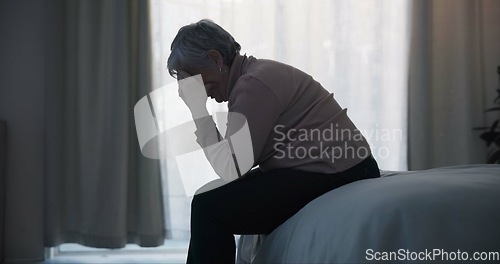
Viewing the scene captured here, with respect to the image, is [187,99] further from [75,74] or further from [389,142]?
[389,142]

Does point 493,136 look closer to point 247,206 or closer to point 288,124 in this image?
point 288,124

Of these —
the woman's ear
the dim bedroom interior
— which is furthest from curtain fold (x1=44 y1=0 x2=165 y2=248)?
the woman's ear

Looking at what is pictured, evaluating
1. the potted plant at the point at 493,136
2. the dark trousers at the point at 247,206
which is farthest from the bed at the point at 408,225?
the potted plant at the point at 493,136

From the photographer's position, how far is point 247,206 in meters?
1.46

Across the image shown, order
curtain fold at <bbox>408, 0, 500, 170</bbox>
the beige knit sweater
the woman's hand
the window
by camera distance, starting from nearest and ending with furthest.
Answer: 1. the beige knit sweater
2. the woman's hand
3. the window
4. curtain fold at <bbox>408, 0, 500, 170</bbox>

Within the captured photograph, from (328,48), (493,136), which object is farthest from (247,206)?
(493,136)

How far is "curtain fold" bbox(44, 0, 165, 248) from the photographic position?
10.6 ft

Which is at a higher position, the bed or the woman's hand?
the woman's hand

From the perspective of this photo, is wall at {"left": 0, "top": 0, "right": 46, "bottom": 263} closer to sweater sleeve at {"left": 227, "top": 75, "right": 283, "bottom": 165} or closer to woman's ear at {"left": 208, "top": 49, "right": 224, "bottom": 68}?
woman's ear at {"left": 208, "top": 49, "right": 224, "bottom": 68}

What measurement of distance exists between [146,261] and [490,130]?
204cm

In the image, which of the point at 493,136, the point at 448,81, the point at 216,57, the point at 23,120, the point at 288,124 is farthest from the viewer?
the point at 448,81

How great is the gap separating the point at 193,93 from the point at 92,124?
170cm

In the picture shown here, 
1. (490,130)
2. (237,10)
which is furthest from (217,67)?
(490,130)

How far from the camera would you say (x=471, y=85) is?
3.56m
